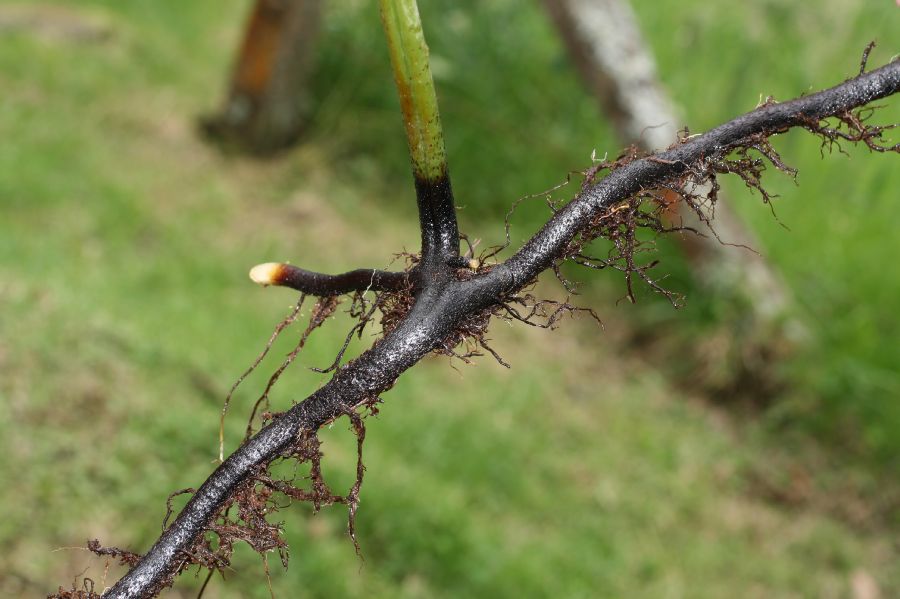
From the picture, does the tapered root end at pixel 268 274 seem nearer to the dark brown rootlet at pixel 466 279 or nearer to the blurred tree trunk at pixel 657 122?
the dark brown rootlet at pixel 466 279

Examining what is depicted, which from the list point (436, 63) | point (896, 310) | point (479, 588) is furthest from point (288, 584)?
point (436, 63)

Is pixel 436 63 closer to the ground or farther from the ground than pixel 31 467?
farther from the ground

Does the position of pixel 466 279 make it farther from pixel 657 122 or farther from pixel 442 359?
pixel 657 122

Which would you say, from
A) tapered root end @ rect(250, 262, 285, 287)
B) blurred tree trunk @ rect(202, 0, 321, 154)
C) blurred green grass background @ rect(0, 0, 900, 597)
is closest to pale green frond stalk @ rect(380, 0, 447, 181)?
tapered root end @ rect(250, 262, 285, 287)

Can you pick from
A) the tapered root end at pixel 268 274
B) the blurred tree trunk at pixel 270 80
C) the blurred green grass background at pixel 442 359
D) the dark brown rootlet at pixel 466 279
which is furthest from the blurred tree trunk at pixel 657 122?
the tapered root end at pixel 268 274

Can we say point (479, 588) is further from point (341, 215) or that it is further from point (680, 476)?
point (341, 215)
